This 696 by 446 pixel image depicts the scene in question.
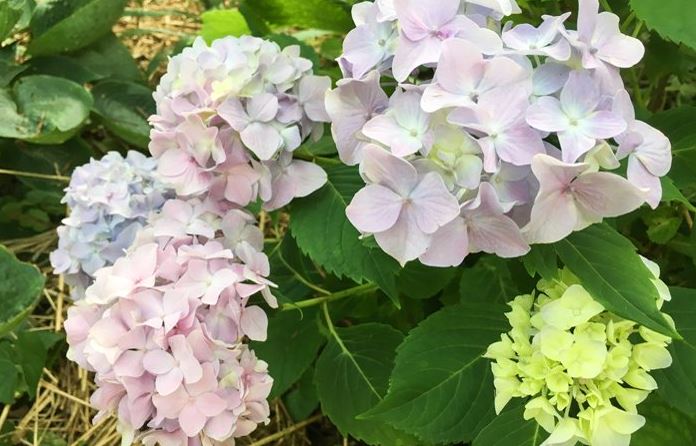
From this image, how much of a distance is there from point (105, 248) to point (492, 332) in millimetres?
478

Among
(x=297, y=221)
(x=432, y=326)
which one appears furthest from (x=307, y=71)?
(x=432, y=326)

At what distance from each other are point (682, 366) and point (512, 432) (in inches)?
6.8

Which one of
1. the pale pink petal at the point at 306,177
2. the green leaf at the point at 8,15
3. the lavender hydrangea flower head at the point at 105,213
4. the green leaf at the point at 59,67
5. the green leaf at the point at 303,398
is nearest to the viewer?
the pale pink petal at the point at 306,177

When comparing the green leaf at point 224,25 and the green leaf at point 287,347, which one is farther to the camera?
the green leaf at point 224,25

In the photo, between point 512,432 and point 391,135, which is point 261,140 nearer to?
point 391,135

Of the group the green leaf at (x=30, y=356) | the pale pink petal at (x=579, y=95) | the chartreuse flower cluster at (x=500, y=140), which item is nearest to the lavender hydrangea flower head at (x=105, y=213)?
the green leaf at (x=30, y=356)

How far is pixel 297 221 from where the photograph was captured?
2.90ft

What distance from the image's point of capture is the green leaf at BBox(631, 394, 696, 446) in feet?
2.72

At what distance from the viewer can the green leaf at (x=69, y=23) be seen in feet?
4.91

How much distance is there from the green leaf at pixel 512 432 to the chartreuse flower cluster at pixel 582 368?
0.05 metres

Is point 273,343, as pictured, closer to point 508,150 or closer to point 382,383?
point 382,383

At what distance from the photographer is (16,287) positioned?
1084 millimetres

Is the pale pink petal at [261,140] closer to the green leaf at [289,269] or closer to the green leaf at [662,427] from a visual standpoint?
the green leaf at [289,269]

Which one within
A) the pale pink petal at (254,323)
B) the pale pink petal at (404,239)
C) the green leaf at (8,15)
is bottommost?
the green leaf at (8,15)
